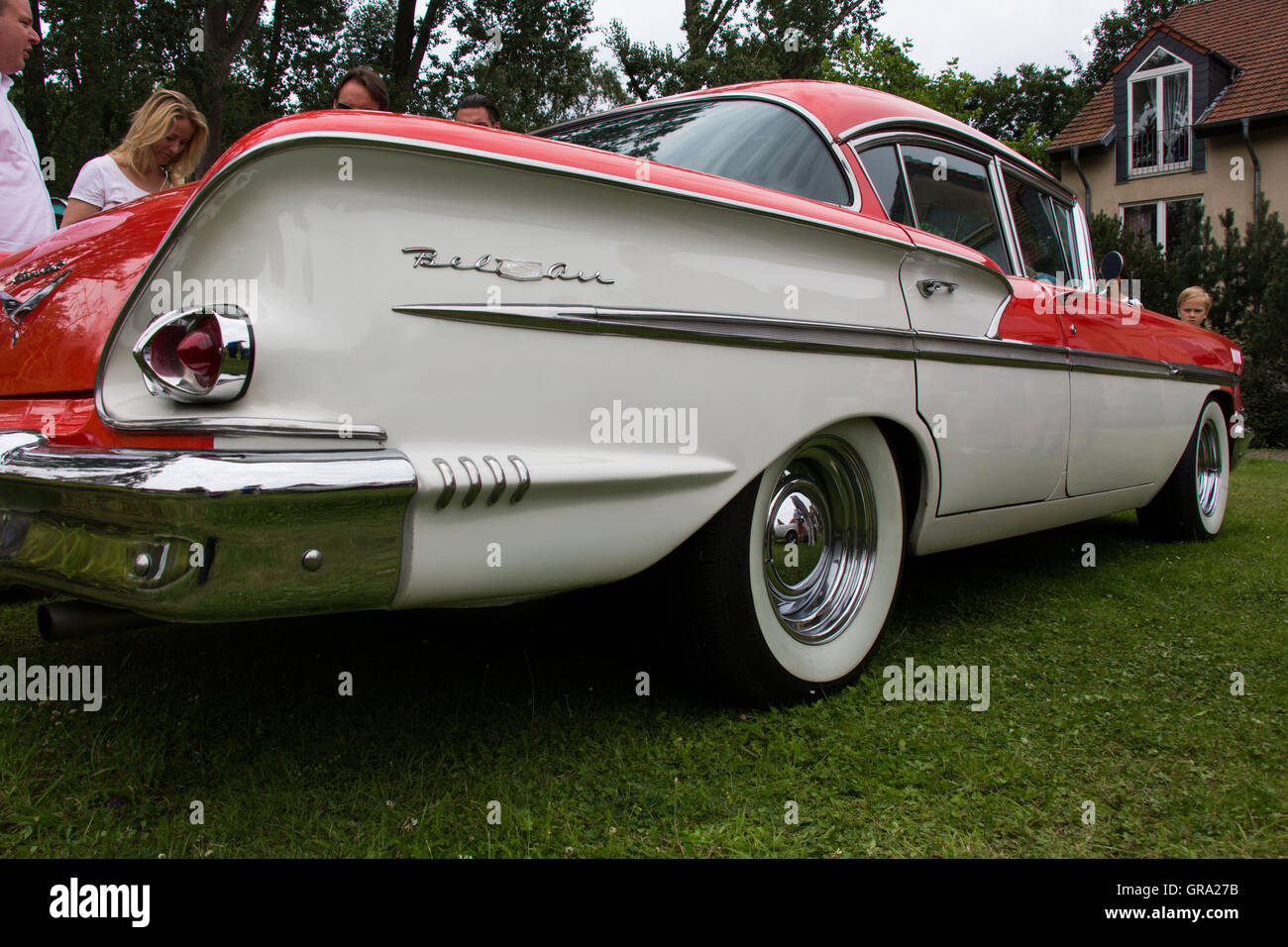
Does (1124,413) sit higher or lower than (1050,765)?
higher

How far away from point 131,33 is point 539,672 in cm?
1155

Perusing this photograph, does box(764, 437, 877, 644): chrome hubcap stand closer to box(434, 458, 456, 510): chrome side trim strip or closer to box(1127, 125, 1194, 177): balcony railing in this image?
box(434, 458, 456, 510): chrome side trim strip

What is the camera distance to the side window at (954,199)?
3029 mm

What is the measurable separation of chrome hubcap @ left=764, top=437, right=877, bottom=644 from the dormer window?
19.0 m

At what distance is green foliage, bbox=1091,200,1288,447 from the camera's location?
12758 millimetres

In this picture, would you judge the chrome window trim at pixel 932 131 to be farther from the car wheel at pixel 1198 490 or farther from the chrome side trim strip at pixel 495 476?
the car wheel at pixel 1198 490

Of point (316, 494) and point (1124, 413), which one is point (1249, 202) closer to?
point (1124, 413)

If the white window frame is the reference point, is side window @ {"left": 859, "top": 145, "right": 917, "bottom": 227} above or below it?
below

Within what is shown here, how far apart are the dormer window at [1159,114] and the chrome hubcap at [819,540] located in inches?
748

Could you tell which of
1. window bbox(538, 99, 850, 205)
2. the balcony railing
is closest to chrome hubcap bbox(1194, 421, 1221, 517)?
window bbox(538, 99, 850, 205)

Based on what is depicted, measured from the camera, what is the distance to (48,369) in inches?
74.6

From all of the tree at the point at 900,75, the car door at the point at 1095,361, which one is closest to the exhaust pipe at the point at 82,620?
the car door at the point at 1095,361

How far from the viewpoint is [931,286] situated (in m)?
2.76

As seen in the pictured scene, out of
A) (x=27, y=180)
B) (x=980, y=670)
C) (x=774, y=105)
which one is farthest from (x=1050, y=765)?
(x=27, y=180)
